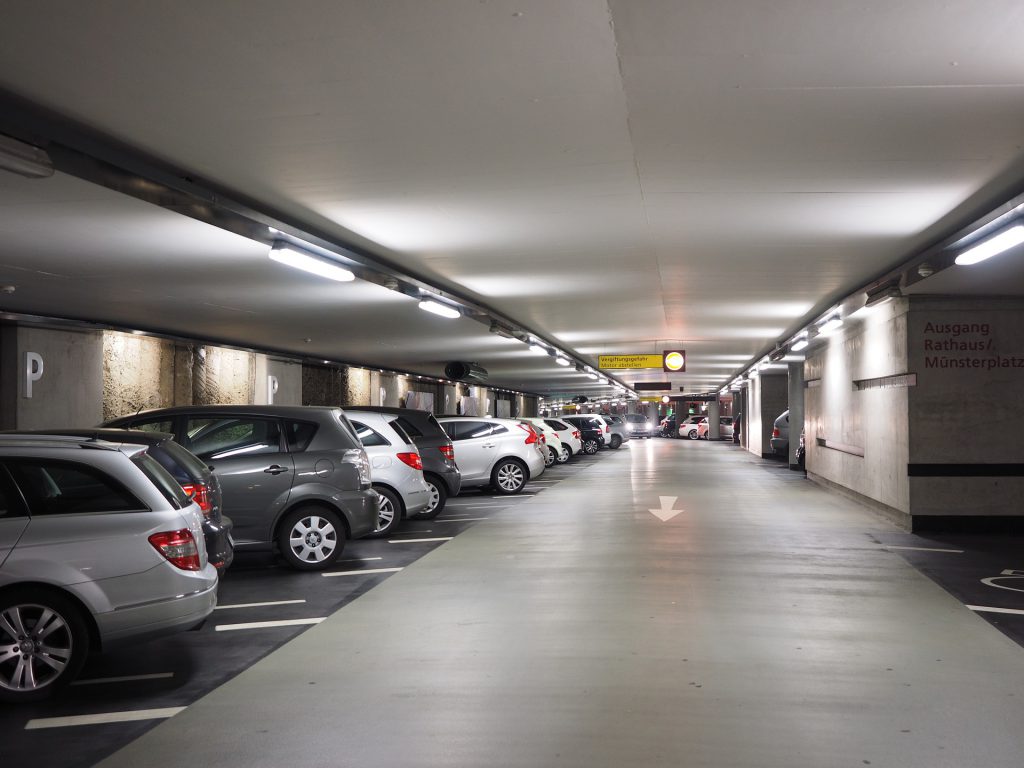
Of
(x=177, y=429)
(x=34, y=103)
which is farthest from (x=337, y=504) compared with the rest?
(x=34, y=103)

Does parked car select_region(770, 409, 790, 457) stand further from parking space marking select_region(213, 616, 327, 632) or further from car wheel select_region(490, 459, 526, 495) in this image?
parking space marking select_region(213, 616, 327, 632)

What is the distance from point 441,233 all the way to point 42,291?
20.3 ft

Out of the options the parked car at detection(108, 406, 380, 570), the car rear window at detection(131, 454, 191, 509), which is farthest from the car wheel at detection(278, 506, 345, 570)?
the car rear window at detection(131, 454, 191, 509)

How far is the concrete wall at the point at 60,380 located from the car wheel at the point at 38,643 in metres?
9.71

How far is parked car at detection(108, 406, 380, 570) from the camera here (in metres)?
9.09

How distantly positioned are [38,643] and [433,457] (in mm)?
9031

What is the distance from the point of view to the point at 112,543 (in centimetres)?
524

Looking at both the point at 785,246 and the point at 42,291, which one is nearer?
the point at 785,246

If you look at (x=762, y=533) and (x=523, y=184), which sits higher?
(x=523, y=184)

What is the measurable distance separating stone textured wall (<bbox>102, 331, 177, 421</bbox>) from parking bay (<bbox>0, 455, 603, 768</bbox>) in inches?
272

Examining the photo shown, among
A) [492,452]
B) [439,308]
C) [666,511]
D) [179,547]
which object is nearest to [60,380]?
[439,308]

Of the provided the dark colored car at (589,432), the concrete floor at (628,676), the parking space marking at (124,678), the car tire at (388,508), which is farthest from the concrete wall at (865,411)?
the dark colored car at (589,432)

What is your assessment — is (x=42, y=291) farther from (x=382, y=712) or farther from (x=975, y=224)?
(x=975, y=224)

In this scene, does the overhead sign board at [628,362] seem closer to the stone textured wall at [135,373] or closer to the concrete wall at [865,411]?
the concrete wall at [865,411]
